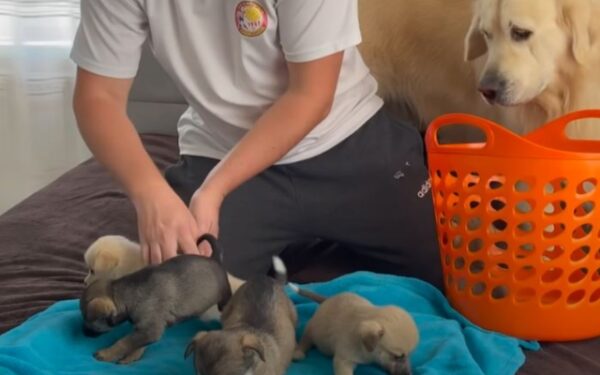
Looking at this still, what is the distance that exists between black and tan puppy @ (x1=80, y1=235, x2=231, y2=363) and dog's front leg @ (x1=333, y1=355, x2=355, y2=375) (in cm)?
19

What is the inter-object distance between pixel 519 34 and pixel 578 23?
109 millimetres

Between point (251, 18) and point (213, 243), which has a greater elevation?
point (251, 18)

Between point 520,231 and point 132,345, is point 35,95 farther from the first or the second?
point 520,231

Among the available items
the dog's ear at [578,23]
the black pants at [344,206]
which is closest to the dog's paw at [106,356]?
the black pants at [344,206]

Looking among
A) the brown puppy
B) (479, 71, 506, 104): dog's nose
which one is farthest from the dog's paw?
(479, 71, 506, 104): dog's nose

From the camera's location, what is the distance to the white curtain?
7.81 ft

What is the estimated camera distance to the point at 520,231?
1.16m

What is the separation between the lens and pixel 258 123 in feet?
3.99

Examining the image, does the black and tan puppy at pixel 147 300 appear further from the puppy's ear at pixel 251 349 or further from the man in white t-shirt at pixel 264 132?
the puppy's ear at pixel 251 349

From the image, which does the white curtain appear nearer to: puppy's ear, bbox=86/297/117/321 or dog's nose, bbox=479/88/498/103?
dog's nose, bbox=479/88/498/103

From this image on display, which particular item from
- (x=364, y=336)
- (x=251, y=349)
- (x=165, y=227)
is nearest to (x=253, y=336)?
(x=251, y=349)

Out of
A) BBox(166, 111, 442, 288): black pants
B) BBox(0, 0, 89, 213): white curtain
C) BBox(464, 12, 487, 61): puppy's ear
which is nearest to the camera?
BBox(166, 111, 442, 288): black pants

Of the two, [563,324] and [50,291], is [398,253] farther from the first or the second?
[50,291]

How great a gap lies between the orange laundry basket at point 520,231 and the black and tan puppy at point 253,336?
273 millimetres
